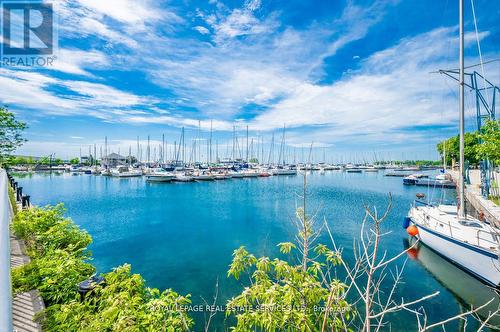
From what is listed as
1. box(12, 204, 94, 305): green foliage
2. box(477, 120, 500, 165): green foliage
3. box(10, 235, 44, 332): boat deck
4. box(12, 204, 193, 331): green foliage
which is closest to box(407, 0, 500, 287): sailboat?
box(477, 120, 500, 165): green foliage

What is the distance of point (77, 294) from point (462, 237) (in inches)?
556

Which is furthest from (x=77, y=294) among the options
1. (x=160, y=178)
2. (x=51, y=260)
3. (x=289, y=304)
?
(x=160, y=178)

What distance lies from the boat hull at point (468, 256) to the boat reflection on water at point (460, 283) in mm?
325

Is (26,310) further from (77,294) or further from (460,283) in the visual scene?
(460,283)

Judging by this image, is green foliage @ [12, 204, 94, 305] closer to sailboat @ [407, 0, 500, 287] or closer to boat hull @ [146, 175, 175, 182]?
sailboat @ [407, 0, 500, 287]

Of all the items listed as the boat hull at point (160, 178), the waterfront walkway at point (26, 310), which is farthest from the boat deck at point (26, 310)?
the boat hull at point (160, 178)

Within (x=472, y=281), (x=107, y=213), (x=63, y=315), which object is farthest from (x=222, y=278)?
(x=107, y=213)

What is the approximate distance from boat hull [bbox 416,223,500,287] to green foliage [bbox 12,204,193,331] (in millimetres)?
10645

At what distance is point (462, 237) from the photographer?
10141 mm

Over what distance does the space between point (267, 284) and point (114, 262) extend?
13.0m

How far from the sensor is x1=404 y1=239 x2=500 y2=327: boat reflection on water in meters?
8.70

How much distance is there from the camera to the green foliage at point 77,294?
9.46 ft

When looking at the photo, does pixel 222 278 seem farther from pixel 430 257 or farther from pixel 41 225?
pixel 430 257

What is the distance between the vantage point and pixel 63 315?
333 cm
